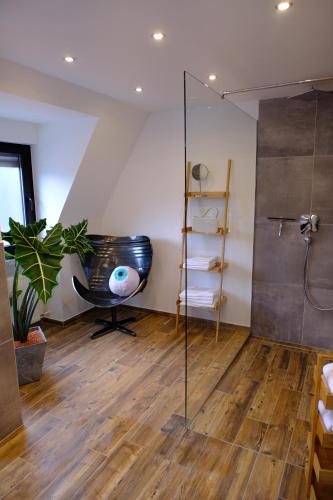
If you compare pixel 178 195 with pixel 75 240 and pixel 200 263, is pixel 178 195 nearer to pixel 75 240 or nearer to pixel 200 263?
Answer: pixel 200 263

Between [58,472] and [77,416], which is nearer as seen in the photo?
[58,472]

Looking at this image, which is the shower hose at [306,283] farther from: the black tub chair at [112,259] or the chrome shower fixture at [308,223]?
the black tub chair at [112,259]

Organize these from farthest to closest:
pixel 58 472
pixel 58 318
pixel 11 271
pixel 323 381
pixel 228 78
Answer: pixel 58 318 → pixel 11 271 → pixel 228 78 → pixel 58 472 → pixel 323 381

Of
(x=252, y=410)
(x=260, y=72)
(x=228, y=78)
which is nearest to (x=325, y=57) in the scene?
(x=260, y=72)

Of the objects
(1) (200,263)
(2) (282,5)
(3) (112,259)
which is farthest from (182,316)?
(2) (282,5)

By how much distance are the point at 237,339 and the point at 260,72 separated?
243cm

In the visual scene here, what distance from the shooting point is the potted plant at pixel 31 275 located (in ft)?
7.93

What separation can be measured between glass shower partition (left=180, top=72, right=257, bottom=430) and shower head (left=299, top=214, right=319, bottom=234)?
19.0 inches

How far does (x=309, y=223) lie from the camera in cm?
301

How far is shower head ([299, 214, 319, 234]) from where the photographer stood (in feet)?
9.79

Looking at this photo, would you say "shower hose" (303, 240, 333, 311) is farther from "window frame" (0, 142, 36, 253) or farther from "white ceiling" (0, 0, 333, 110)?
"window frame" (0, 142, 36, 253)

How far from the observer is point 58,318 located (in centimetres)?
377

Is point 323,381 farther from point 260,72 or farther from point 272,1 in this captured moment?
point 260,72

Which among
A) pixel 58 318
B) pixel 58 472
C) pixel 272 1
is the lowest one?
pixel 58 472
